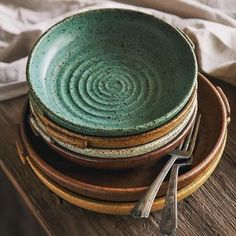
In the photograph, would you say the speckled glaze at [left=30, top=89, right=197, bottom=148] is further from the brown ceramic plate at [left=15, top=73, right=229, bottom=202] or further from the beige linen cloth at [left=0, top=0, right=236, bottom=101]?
the beige linen cloth at [left=0, top=0, right=236, bottom=101]

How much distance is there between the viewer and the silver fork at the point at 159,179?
583 millimetres

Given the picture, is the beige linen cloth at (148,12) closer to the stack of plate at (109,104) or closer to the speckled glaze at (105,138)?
the stack of plate at (109,104)

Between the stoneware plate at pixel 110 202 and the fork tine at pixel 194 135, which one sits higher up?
the fork tine at pixel 194 135

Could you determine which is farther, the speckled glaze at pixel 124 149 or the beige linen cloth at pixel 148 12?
the beige linen cloth at pixel 148 12

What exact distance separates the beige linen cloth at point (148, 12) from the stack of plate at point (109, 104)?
3.6 inches

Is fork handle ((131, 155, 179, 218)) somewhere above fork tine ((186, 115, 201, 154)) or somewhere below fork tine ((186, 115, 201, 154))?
below

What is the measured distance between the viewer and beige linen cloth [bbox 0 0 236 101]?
0.78 m

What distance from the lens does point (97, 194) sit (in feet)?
1.98

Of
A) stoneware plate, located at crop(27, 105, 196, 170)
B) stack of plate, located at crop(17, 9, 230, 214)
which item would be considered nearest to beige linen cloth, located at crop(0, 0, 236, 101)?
stack of plate, located at crop(17, 9, 230, 214)

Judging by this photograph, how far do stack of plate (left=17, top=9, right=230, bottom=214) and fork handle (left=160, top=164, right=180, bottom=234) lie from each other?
0.05 feet

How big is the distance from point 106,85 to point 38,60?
0.32 ft

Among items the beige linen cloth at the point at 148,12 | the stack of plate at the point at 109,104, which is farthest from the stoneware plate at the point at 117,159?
the beige linen cloth at the point at 148,12

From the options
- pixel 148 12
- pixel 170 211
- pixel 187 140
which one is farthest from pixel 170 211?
pixel 148 12

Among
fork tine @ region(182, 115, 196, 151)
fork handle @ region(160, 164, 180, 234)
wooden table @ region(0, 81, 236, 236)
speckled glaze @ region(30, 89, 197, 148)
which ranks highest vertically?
speckled glaze @ region(30, 89, 197, 148)
